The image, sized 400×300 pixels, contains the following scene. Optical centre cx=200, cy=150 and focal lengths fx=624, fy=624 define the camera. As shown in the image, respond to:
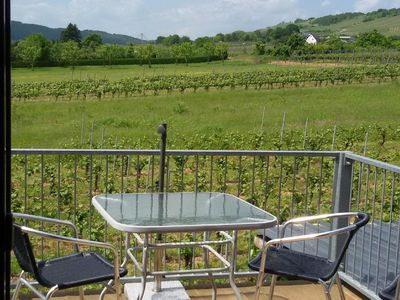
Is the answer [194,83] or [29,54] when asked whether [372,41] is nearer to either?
[29,54]

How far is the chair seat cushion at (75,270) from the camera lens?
2887 mm

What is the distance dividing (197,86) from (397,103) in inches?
640

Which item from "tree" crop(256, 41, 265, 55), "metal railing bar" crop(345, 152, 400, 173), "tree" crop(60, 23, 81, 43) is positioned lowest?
"metal railing bar" crop(345, 152, 400, 173)

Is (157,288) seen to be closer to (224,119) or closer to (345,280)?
(345,280)

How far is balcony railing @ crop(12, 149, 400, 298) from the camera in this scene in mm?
4133

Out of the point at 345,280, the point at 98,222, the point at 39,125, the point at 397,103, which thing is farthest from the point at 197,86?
the point at 345,280

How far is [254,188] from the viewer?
9312 mm

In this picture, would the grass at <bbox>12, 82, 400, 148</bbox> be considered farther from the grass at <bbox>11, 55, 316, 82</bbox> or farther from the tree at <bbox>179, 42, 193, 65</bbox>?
the tree at <bbox>179, 42, 193, 65</bbox>

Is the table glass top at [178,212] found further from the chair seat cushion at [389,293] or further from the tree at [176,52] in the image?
the tree at [176,52]

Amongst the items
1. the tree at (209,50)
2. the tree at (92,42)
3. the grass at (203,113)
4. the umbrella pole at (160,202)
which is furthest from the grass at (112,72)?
the umbrella pole at (160,202)

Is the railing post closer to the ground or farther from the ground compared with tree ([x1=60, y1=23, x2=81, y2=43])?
closer to the ground

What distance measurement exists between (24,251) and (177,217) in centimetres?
78

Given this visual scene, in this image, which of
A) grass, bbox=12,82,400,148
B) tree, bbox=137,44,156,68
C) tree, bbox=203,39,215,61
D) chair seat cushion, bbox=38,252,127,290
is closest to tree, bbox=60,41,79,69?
tree, bbox=137,44,156,68

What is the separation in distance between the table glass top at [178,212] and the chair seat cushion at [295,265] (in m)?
0.24
